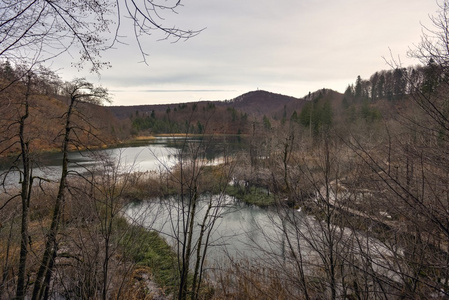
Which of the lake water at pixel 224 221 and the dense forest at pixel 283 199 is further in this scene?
the lake water at pixel 224 221

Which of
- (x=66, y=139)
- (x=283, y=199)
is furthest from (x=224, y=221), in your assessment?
(x=66, y=139)

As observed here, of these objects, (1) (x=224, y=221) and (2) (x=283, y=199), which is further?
(1) (x=224, y=221)

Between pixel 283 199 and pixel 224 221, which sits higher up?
pixel 283 199

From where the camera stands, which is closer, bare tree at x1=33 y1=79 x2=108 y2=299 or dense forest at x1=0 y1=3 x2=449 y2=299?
dense forest at x1=0 y1=3 x2=449 y2=299

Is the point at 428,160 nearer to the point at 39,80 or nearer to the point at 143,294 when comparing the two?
the point at 39,80

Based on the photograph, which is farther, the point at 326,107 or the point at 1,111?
the point at 326,107

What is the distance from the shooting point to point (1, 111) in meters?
3.84

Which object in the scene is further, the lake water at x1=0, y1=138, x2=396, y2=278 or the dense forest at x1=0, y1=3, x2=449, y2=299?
the lake water at x1=0, y1=138, x2=396, y2=278

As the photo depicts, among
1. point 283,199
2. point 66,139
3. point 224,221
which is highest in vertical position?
point 66,139

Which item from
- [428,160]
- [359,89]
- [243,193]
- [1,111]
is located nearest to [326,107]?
[359,89]

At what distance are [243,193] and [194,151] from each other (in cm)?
1571

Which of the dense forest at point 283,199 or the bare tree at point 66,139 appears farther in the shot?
the bare tree at point 66,139

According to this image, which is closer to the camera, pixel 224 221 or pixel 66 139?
pixel 66 139

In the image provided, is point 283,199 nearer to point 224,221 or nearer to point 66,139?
point 66,139
